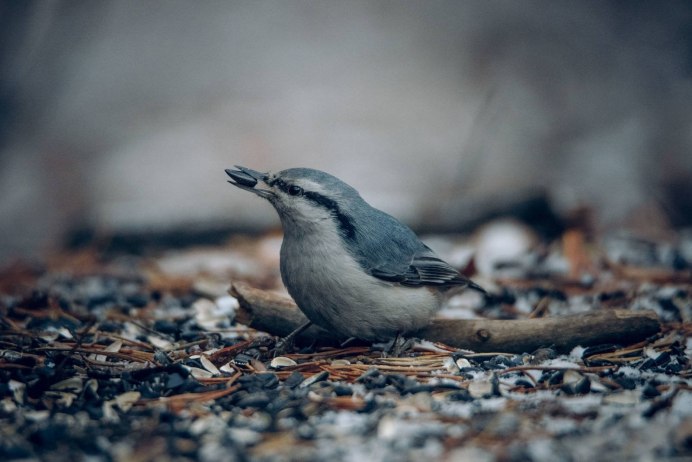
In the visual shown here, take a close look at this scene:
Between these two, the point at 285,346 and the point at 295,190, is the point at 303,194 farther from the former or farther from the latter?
the point at 285,346

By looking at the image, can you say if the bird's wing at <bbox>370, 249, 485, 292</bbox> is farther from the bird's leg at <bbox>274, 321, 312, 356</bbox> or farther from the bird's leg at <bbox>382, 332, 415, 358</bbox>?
the bird's leg at <bbox>274, 321, 312, 356</bbox>

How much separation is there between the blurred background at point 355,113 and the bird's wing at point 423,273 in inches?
110

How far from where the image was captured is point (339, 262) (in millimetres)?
3871

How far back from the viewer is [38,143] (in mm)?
10375

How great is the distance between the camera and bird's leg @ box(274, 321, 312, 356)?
3.99 m

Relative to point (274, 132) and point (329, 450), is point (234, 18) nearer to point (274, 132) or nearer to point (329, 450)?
point (274, 132)

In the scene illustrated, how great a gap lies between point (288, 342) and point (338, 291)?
47 centimetres

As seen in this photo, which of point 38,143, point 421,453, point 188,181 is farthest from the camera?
point 38,143

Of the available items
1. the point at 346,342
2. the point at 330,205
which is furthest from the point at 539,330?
the point at 330,205

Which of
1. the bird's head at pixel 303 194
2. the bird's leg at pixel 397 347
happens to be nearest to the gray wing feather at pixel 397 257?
the bird's head at pixel 303 194

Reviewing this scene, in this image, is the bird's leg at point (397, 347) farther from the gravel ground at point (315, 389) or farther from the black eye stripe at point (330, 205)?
the black eye stripe at point (330, 205)

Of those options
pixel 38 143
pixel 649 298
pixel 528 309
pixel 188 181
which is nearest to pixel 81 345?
pixel 528 309

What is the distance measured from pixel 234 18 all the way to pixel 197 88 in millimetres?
1756

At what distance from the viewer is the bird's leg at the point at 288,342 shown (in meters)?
3.99
